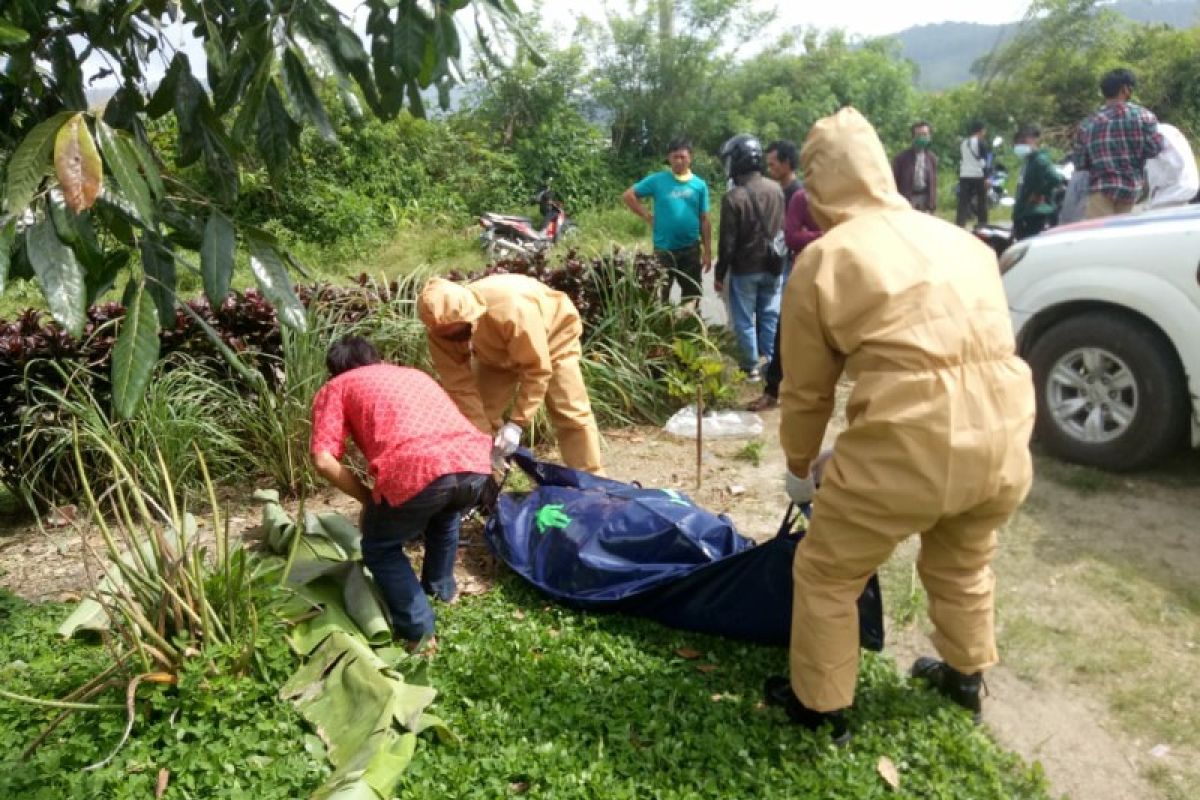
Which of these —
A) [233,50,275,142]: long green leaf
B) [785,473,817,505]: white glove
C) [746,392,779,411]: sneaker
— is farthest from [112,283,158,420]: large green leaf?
[746,392,779,411]: sneaker

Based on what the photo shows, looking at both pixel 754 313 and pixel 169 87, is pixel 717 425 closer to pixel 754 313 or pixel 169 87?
pixel 754 313

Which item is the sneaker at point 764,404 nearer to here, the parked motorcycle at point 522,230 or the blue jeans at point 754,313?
the blue jeans at point 754,313

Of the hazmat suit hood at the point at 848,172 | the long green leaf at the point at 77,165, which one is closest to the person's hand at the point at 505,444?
the hazmat suit hood at the point at 848,172

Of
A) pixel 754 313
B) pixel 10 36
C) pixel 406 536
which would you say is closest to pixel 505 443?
pixel 406 536

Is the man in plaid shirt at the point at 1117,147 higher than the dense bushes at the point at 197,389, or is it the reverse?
the man in plaid shirt at the point at 1117,147

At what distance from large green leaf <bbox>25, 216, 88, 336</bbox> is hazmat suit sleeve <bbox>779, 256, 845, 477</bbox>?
177 cm

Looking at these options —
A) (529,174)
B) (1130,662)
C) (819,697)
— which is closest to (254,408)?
(819,697)

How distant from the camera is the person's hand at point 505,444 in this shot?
4.14 metres

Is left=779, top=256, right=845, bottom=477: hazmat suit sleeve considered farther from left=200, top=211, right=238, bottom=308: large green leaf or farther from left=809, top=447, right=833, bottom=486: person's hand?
left=200, top=211, right=238, bottom=308: large green leaf

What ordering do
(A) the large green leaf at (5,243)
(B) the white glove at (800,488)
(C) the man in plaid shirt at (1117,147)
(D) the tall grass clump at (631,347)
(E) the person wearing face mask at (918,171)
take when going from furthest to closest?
(E) the person wearing face mask at (918,171)
(C) the man in plaid shirt at (1117,147)
(D) the tall grass clump at (631,347)
(B) the white glove at (800,488)
(A) the large green leaf at (5,243)

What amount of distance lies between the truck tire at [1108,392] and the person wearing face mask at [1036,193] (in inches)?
162

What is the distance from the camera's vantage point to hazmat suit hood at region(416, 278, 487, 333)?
394 cm

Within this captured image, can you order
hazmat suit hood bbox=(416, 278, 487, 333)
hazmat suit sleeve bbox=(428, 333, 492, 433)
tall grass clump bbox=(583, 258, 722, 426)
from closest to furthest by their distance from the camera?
hazmat suit hood bbox=(416, 278, 487, 333) → hazmat suit sleeve bbox=(428, 333, 492, 433) → tall grass clump bbox=(583, 258, 722, 426)

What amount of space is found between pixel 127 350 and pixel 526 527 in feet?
8.67
